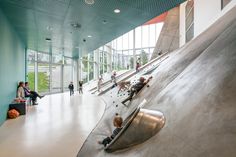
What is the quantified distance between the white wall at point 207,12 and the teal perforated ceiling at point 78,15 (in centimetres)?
219

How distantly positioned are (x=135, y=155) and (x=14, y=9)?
16.9 feet

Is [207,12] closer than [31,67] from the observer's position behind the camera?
Yes

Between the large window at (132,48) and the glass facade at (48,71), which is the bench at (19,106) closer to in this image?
the glass facade at (48,71)

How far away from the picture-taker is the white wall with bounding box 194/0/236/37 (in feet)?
18.9

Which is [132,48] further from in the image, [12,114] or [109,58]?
[12,114]

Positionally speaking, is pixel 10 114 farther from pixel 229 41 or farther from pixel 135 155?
pixel 229 41

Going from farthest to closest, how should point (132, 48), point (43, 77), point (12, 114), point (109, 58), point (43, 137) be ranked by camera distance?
point (132, 48) < point (109, 58) < point (43, 77) < point (12, 114) < point (43, 137)

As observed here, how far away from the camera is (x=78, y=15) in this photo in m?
5.43

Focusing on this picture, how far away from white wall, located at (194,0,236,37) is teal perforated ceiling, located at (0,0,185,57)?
7.18 feet

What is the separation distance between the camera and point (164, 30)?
55.4 ft

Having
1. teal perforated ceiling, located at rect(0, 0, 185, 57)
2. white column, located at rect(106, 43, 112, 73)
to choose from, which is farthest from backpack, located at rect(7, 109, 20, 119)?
white column, located at rect(106, 43, 112, 73)

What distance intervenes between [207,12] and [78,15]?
5.07m

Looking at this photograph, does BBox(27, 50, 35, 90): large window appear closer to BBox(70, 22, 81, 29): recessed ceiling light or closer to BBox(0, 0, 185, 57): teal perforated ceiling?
BBox(0, 0, 185, 57): teal perforated ceiling

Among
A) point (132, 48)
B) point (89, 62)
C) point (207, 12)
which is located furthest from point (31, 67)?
point (132, 48)
